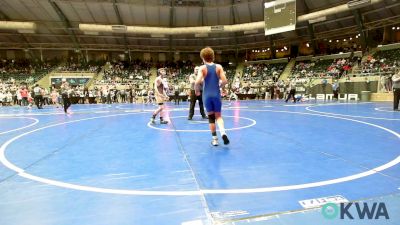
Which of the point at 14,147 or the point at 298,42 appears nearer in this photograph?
the point at 14,147

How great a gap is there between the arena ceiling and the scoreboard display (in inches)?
276

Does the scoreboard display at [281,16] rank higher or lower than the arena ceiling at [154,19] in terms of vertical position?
lower

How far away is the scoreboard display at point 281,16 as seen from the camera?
76.1ft

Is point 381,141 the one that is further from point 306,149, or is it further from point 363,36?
point 363,36

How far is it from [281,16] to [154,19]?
52.6 ft

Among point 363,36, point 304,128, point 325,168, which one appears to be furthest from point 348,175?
point 363,36

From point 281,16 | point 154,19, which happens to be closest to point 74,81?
point 154,19

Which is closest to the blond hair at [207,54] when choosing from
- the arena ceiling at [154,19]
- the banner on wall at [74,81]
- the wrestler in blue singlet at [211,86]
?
the wrestler in blue singlet at [211,86]

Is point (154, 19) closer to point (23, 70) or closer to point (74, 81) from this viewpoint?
point (74, 81)

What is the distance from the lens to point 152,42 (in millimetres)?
39562

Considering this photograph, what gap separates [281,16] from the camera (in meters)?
23.7

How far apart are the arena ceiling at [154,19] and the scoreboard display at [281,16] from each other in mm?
7008

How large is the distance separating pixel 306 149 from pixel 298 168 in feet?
4.33

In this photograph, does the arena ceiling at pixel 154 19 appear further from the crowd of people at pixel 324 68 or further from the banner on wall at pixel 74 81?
the banner on wall at pixel 74 81
